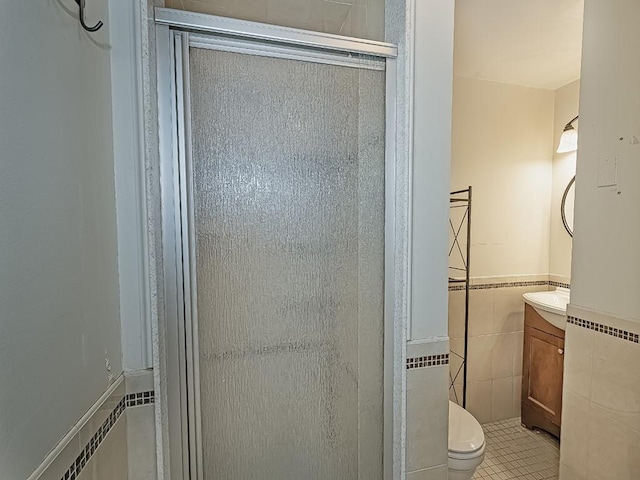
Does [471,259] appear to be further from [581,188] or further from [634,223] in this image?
[634,223]

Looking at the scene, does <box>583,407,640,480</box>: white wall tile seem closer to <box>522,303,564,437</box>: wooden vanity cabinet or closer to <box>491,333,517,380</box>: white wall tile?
<box>522,303,564,437</box>: wooden vanity cabinet

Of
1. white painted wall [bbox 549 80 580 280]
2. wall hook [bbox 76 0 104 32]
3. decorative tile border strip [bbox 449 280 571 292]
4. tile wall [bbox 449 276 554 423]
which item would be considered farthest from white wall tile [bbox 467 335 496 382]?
wall hook [bbox 76 0 104 32]

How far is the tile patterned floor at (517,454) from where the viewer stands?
2.28m

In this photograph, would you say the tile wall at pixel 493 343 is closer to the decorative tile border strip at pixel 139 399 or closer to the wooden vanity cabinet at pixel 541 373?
the wooden vanity cabinet at pixel 541 373

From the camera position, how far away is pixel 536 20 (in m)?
1.92

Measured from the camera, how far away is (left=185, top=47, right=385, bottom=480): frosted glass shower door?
104cm

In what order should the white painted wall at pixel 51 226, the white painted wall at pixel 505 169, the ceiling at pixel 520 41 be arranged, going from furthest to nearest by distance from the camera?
1. the white painted wall at pixel 505 169
2. the ceiling at pixel 520 41
3. the white painted wall at pixel 51 226

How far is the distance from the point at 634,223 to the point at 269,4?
165cm

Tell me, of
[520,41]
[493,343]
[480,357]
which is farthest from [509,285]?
[520,41]

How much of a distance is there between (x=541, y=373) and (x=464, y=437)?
3.82 ft

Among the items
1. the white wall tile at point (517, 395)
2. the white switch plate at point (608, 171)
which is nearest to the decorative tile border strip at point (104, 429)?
the white switch plate at point (608, 171)

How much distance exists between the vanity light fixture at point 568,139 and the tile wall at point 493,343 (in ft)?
3.18

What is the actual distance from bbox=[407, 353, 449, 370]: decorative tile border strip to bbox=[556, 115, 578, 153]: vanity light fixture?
6.90 feet

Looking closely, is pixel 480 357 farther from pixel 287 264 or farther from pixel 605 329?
pixel 287 264
